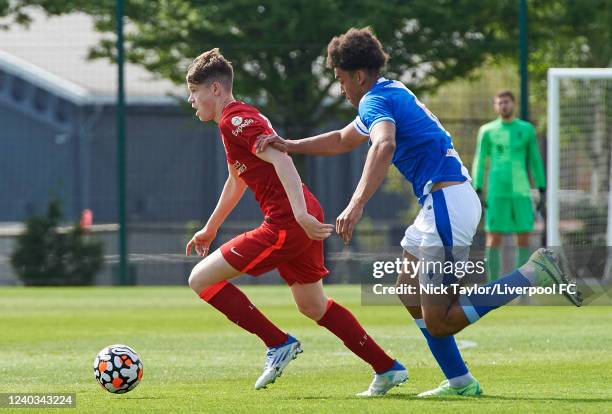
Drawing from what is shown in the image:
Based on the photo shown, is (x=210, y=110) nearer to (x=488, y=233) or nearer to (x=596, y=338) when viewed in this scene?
(x=596, y=338)

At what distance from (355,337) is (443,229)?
0.92m

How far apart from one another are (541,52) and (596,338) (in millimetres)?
9570

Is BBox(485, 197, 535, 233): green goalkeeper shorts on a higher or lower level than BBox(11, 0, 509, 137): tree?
lower

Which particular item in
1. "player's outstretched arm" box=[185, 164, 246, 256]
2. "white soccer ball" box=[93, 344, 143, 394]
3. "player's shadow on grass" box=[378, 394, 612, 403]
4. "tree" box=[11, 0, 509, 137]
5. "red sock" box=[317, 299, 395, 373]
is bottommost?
"player's shadow on grass" box=[378, 394, 612, 403]

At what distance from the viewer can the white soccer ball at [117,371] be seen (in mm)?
7301

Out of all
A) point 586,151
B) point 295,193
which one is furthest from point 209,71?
point 586,151

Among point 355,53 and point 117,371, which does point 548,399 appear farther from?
point 117,371

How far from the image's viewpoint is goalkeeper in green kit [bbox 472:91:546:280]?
1472 centimetres

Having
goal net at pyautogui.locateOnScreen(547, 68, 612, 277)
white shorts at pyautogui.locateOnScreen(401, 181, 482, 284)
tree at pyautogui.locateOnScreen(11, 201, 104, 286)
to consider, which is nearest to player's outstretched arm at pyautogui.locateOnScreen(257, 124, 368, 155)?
white shorts at pyautogui.locateOnScreen(401, 181, 482, 284)

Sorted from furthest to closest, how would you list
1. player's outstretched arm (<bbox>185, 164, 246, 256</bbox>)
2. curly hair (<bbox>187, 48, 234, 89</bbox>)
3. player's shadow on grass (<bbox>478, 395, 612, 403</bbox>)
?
player's outstretched arm (<bbox>185, 164, 246, 256</bbox>) < curly hair (<bbox>187, 48, 234, 89</bbox>) < player's shadow on grass (<bbox>478, 395, 612, 403</bbox>)

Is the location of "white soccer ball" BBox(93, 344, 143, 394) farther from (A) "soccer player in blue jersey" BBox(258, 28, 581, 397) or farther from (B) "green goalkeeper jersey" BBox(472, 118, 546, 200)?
(B) "green goalkeeper jersey" BBox(472, 118, 546, 200)

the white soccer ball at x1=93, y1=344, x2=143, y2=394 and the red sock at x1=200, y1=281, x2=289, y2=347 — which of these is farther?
the red sock at x1=200, y1=281, x2=289, y2=347

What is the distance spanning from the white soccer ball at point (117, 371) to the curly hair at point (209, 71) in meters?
1.61

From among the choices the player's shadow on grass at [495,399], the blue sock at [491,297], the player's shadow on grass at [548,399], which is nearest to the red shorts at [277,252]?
the player's shadow on grass at [495,399]
